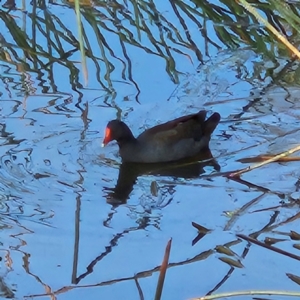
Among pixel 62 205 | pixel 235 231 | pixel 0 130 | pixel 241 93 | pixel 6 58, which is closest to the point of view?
pixel 235 231

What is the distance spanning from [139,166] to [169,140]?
0.28 m

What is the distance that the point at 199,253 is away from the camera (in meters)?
4.23

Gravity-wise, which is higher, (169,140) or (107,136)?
(107,136)

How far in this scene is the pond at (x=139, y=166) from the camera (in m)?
4.08

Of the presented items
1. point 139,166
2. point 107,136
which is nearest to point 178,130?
point 139,166

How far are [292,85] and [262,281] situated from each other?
277cm

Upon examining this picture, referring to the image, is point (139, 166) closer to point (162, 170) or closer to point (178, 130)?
point (162, 170)

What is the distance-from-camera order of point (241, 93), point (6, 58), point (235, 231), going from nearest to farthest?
point (235, 231), point (241, 93), point (6, 58)

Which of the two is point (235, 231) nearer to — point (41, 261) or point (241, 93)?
point (41, 261)

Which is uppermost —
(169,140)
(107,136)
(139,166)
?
(107,136)

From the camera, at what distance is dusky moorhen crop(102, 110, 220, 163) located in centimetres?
561

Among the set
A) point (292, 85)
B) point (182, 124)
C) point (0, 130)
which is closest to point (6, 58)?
point (0, 130)

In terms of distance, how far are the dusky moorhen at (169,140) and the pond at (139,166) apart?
0.10 meters

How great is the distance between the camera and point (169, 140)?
572cm
